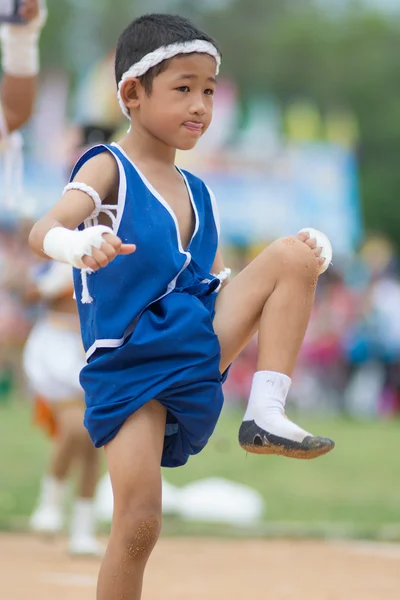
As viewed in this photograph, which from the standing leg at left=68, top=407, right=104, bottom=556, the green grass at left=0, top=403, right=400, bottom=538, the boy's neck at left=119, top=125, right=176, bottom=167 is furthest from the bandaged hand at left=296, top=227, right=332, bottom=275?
the green grass at left=0, top=403, right=400, bottom=538

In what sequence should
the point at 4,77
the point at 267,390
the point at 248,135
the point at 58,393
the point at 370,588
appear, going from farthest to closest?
1. the point at 248,135
2. the point at 58,393
3. the point at 370,588
4. the point at 4,77
5. the point at 267,390

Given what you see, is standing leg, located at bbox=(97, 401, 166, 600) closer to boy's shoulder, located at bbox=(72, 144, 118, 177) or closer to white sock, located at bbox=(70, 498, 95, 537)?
boy's shoulder, located at bbox=(72, 144, 118, 177)

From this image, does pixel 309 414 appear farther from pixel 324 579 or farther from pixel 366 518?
pixel 324 579

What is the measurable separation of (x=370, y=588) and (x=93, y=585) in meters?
1.38

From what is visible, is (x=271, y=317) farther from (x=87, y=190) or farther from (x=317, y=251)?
(x=87, y=190)

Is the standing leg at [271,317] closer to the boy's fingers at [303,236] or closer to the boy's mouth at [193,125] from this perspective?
the boy's fingers at [303,236]

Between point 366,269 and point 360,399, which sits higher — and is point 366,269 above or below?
above

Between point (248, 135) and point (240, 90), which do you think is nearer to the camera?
point (248, 135)

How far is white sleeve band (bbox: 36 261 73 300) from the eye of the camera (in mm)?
7562

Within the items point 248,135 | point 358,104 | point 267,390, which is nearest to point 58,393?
point 267,390

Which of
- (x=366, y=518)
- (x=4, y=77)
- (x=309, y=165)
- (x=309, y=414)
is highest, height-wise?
(x=309, y=165)

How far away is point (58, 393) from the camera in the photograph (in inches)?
305

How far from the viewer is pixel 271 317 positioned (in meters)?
4.14

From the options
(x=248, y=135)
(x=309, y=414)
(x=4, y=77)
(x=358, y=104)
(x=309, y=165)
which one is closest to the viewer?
(x=4, y=77)
